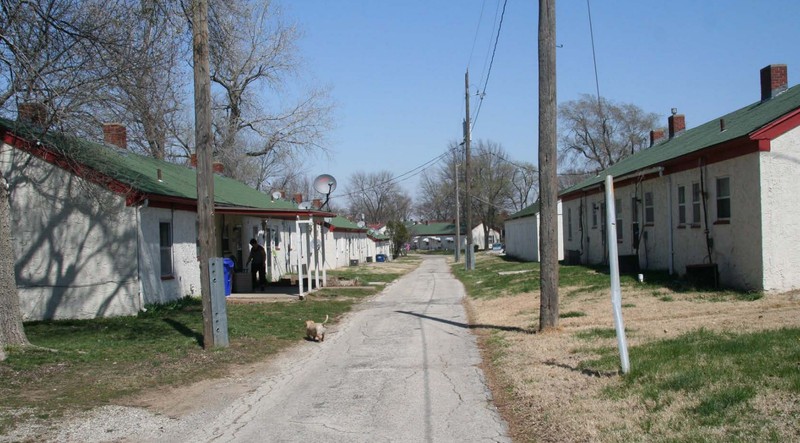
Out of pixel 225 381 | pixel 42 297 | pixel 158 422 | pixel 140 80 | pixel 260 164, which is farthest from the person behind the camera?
pixel 260 164

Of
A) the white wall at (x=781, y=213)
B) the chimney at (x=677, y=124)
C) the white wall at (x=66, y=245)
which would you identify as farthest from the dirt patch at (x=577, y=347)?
the chimney at (x=677, y=124)

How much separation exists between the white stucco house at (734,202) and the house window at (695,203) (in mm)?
25

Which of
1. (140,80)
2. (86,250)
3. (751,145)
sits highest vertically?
(140,80)

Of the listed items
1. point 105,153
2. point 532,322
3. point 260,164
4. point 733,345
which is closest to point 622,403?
point 733,345

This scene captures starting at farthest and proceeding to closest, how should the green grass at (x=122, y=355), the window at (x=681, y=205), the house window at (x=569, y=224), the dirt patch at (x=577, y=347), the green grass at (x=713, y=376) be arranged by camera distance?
1. the house window at (x=569, y=224)
2. the window at (x=681, y=205)
3. the green grass at (x=122, y=355)
4. the dirt patch at (x=577, y=347)
5. the green grass at (x=713, y=376)

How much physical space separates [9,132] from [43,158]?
0.81 metres

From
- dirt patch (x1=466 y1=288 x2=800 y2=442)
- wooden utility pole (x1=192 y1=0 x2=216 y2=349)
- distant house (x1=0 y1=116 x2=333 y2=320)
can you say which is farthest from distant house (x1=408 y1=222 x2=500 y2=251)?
wooden utility pole (x1=192 y1=0 x2=216 y2=349)

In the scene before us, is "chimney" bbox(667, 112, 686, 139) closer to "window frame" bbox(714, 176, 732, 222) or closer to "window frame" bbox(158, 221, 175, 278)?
"window frame" bbox(714, 176, 732, 222)

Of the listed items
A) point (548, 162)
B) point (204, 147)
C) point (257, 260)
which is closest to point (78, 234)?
point (204, 147)

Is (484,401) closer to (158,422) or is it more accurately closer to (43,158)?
(158,422)

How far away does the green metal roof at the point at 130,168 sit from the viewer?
38.7 feet

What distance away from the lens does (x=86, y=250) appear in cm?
1537

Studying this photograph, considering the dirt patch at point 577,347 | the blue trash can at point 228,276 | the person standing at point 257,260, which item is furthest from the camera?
the person standing at point 257,260

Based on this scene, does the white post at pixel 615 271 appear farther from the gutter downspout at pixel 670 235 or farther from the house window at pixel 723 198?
the gutter downspout at pixel 670 235
